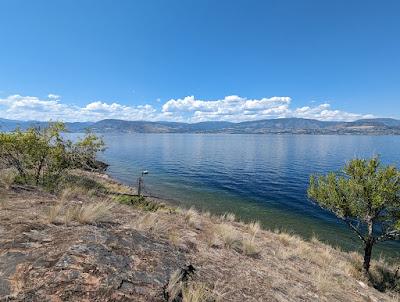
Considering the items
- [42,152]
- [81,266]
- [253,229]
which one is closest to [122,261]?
[81,266]

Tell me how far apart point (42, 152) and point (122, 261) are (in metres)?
15.7

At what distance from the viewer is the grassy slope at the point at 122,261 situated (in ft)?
18.5

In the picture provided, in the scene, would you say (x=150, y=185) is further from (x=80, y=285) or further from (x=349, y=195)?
(x=80, y=285)

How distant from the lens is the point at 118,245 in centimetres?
752

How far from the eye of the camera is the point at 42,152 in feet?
64.7

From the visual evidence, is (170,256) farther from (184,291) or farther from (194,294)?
(194,294)

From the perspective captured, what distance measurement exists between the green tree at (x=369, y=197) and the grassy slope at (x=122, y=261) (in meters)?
5.66

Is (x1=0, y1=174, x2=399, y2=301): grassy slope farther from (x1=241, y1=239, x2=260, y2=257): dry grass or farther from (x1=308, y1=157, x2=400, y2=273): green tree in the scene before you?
(x1=308, y1=157, x2=400, y2=273): green tree

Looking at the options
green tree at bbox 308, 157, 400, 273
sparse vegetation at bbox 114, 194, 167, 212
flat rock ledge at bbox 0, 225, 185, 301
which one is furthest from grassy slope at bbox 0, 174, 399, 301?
sparse vegetation at bbox 114, 194, 167, 212

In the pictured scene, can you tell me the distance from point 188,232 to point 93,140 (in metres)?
12.8

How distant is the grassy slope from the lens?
18.5 ft

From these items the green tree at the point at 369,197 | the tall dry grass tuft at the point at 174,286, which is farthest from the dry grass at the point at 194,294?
the green tree at the point at 369,197

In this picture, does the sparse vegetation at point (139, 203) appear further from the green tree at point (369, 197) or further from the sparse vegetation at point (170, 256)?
the green tree at point (369, 197)

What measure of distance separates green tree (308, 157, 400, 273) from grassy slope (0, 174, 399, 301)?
18.6 feet
